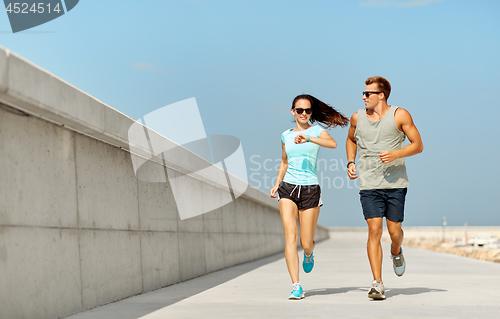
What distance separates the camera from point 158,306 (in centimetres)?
564

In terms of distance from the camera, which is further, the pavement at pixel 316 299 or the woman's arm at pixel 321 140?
the woman's arm at pixel 321 140

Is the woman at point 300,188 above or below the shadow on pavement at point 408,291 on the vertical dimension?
above

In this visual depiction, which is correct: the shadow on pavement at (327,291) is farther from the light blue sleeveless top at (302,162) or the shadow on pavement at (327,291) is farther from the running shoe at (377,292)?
the light blue sleeveless top at (302,162)

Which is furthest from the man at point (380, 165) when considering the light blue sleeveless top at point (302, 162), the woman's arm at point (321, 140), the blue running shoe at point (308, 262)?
the blue running shoe at point (308, 262)

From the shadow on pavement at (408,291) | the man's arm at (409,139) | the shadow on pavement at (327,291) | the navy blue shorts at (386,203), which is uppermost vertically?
the man's arm at (409,139)

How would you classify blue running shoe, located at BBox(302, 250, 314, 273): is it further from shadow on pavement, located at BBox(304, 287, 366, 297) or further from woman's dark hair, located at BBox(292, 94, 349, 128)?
woman's dark hair, located at BBox(292, 94, 349, 128)

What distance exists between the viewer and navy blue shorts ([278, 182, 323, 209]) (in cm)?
647

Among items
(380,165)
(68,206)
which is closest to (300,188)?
(380,165)

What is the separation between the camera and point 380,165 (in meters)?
6.40

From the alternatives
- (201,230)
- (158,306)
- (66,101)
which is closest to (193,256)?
(201,230)

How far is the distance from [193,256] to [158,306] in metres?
3.51

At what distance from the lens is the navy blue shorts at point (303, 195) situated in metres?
6.47

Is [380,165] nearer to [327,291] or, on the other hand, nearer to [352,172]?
[352,172]

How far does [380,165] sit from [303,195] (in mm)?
864
